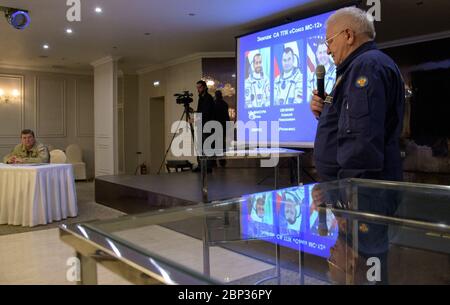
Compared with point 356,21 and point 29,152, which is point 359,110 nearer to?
point 356,21

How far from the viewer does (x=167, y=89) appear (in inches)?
313

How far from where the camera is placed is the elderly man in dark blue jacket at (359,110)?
1198 mm

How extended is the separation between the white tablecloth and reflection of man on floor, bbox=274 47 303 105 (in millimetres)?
2912

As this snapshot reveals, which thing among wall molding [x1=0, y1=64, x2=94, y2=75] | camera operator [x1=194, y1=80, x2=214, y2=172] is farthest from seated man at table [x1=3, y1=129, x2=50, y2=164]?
wall molding [x1=0, y1=64, x2=94, y2=75]

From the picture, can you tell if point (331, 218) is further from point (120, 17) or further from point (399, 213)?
point (120, 17)

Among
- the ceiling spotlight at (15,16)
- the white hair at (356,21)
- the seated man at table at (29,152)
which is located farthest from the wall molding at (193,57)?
the white hair at (356,21)

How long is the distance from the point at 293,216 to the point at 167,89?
23.4 feet

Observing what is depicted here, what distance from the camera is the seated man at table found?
4.56 metres

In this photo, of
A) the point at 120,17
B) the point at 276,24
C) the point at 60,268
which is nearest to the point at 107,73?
the point at 120,17

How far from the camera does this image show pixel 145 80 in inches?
345

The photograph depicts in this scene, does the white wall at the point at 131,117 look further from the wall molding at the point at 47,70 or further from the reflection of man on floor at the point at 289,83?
the reflection of man on floor at the point at 289,83

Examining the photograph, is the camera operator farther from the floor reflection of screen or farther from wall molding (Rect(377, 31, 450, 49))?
the floor reflection of screen

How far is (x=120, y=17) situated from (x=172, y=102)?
2882 mm

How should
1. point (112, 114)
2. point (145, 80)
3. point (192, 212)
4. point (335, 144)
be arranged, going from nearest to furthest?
point (192, 212), point (335, 144), point (112, 114), point (145, 80)
